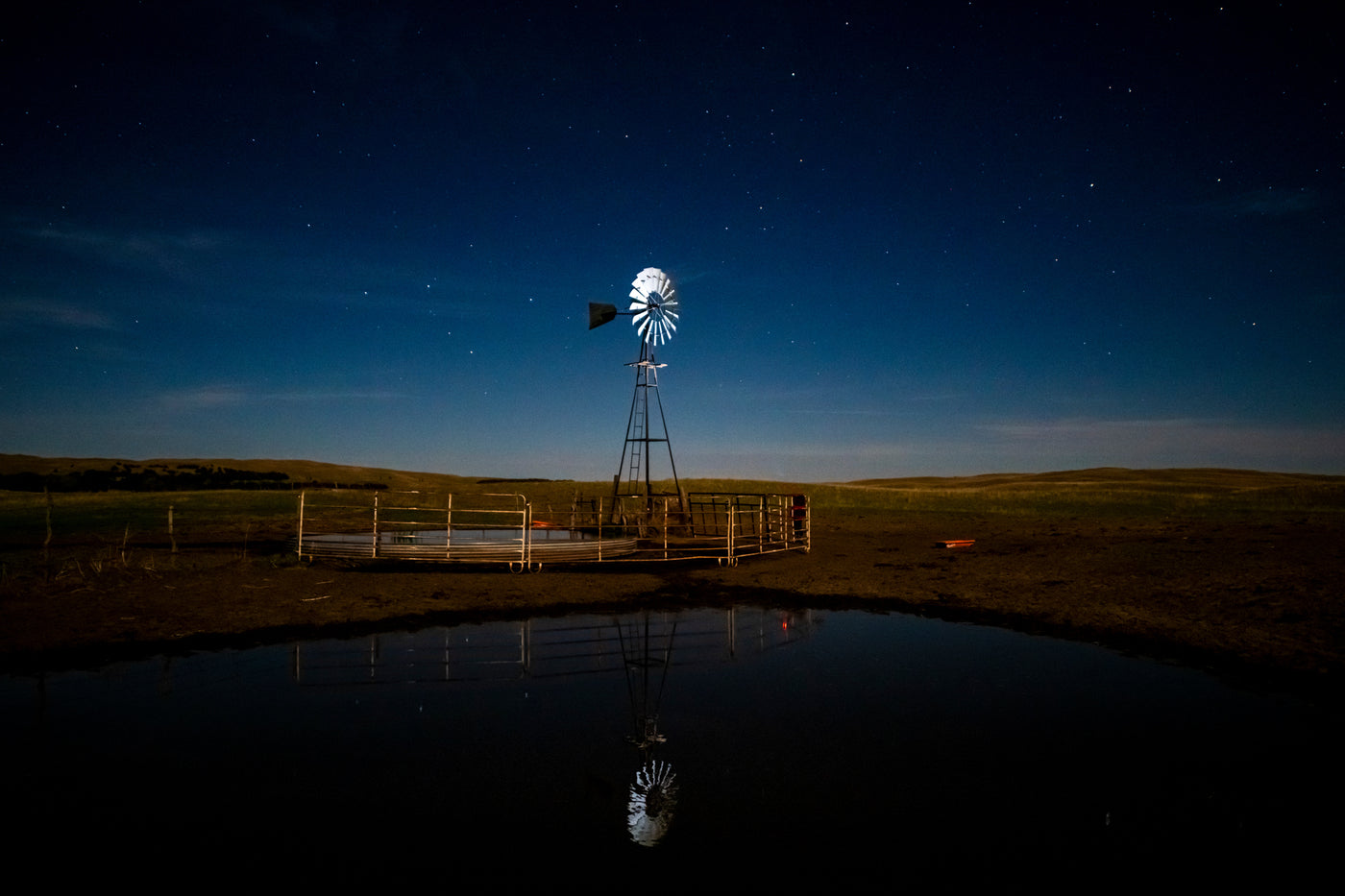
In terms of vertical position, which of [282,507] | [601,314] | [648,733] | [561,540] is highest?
[601,314]

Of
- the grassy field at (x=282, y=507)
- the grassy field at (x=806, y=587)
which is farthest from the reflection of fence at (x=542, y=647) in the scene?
the grassy field at (x=282, y=507)

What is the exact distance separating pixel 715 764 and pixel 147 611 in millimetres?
11111

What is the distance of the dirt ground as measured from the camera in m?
11.5

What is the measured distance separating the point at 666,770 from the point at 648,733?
105 cm

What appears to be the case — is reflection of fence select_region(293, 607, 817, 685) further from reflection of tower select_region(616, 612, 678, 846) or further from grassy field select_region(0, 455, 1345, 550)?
grassy field select_region(0, 455, 1345, 550)

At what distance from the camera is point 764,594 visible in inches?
658

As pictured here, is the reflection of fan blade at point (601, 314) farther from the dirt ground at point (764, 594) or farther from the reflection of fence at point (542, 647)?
the reflection of fence at point (542, 647)

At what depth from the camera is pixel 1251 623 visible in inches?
498

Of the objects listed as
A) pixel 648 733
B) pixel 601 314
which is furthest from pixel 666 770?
pixel 601 314

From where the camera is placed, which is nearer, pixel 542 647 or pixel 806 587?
pixel 542 647

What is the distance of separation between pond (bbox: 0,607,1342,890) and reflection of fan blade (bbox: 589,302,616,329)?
16.3 metres

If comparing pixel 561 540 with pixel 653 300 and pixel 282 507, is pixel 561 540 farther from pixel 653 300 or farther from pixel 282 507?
pixel 282 507

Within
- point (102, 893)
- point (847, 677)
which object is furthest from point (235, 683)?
point (847, 677)

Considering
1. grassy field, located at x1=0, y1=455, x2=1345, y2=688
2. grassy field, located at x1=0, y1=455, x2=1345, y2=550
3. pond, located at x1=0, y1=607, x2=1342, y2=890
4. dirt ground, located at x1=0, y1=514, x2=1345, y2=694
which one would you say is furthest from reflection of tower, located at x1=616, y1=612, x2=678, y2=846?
grassy field, located at x1=0, y1=455, x2=1345, y2=550
